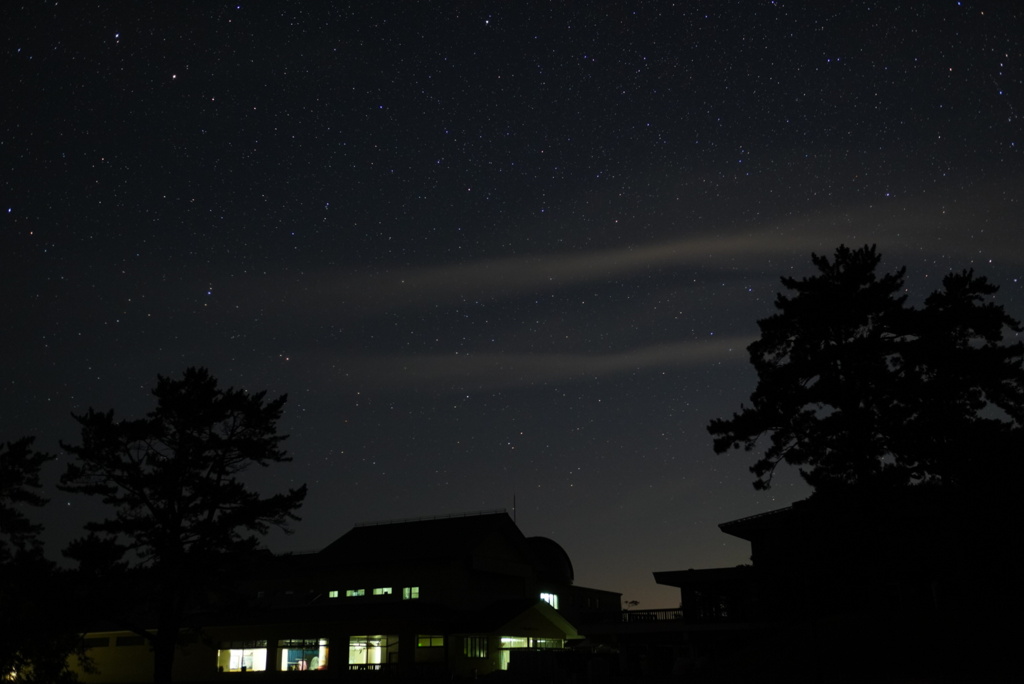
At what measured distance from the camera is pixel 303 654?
154ft

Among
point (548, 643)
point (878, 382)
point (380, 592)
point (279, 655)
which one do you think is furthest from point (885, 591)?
point (279, 655)

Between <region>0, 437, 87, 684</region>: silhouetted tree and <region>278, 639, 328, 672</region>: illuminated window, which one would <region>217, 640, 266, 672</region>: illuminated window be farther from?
<region>0, 437, 87, 684</region>: silhouetted tree

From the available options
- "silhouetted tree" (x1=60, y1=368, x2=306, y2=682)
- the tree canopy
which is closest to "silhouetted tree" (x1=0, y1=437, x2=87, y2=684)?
"silhouetted tree" (x1=60, y1=368, x2=306, y2=682)

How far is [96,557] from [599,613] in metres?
25.5

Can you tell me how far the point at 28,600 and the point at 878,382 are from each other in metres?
26.7

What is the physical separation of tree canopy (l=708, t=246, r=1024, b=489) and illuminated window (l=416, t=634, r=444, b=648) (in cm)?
2085

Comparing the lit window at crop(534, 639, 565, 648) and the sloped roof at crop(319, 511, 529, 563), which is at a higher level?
the sloped roof at crop(319, 511, 529, 563)

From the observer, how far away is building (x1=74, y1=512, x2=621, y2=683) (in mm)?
44562

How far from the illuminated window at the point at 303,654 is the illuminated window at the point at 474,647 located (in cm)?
735

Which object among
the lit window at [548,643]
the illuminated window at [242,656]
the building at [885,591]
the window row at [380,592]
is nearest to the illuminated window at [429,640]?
the window row at [380,592]

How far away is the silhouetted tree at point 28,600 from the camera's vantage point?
18.7 m

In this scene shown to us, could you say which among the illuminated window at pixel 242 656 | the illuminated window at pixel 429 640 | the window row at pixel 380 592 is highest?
the window row at pixel 380 592

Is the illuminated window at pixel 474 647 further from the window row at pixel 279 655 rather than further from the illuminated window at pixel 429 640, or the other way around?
the window row at pixel 279 655

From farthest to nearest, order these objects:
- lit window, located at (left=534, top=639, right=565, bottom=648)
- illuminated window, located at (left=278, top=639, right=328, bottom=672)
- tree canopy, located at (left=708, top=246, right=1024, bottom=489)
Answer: lit window, located at (left=534, top=639, right=565, bottom=648) < illuminated window, located at (left=278, top=639, right=328, bottom=672) < tree canopy, located at (left=708, top=246, right=1024, bottom=489)
